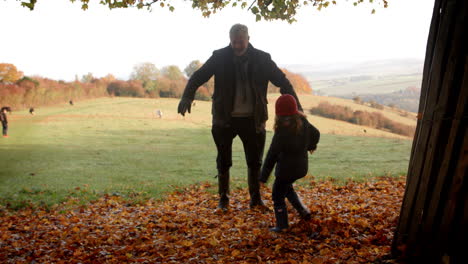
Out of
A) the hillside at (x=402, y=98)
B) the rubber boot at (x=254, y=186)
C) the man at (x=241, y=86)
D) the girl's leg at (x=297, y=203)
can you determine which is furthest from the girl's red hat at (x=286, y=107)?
the hillside at (x=402, y=98)

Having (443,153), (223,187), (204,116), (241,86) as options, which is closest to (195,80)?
(241,86)

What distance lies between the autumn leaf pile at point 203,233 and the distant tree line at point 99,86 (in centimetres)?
4420

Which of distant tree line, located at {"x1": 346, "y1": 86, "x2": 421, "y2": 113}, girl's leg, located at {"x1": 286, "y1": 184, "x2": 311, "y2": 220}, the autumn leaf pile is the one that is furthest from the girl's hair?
distant tree line, located at {"x1": 346, "y1": 86, "x2": 421, "y2": 113}

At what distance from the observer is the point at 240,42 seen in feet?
21.9

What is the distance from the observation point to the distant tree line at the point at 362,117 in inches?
1964

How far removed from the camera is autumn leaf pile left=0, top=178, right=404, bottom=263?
5316 millimetres

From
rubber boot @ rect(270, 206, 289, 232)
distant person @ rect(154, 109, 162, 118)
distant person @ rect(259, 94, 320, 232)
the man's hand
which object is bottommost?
distant person @ rect(154, 109, 162, 118)

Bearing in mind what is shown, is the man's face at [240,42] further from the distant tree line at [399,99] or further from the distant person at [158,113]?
the distant tree line at [399,99]

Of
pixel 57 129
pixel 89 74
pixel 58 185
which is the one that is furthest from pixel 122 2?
pixel 89 74

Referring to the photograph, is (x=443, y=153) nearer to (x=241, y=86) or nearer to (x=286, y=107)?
(x=286, y=107)

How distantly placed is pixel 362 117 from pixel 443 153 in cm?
4981

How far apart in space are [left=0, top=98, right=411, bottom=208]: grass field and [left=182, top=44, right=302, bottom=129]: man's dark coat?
4.57m

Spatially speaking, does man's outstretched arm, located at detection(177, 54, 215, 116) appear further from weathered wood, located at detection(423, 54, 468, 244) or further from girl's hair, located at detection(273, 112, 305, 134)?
weathered wood, located at detection(423, 54, 468, 244)

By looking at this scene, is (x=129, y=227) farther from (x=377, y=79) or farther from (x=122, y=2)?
(x=377, y=79)
